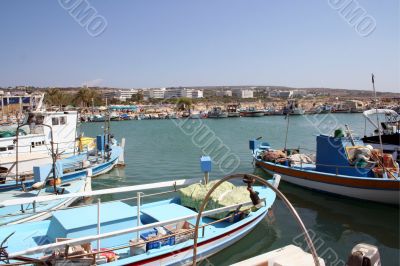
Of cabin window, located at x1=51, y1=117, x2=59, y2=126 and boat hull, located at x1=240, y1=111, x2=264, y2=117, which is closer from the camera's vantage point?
cabin window, located at x1=51, y1=117, x2=59, y2=126

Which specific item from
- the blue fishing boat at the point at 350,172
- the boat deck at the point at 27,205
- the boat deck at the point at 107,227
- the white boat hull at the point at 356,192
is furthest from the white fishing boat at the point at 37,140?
the blue fishing boat at the point at 350,172

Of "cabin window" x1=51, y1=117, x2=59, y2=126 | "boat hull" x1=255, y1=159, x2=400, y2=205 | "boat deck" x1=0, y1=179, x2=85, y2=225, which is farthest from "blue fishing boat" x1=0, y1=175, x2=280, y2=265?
"cabin window" x1=51, y1=117, x2=59, y2=126

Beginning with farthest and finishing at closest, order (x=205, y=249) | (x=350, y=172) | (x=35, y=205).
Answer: (x=350, y=172), (x=35, y=205), (x=205, y=249)

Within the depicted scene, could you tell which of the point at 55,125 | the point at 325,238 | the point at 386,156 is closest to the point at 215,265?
the point at 325,238

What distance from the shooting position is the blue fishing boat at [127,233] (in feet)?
23.5

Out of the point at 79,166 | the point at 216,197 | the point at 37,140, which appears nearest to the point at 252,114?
the point at 37,140

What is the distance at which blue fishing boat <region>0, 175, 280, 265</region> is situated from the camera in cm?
716

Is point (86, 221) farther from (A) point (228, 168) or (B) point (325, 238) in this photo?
(A) point (228, 168)

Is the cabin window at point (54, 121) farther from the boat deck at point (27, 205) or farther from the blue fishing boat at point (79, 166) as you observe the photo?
the boat deck at point (27, 205)

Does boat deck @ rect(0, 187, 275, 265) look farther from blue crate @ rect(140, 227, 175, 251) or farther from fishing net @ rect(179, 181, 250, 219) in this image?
fishing net @ rect(179, 181, 250, 219)

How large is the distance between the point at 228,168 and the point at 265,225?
37.9 ft

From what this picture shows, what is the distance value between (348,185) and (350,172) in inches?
25.7

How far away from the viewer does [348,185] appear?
15.2m

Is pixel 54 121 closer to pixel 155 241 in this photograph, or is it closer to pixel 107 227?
pixel 107 227
